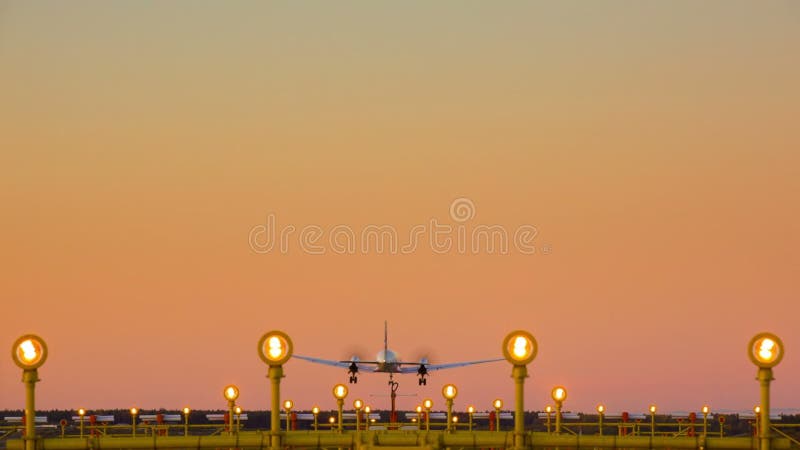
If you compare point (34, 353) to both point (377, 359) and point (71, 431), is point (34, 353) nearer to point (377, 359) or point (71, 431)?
point (71, 431)

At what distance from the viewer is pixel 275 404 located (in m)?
21.1

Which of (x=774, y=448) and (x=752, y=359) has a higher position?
(x=752, y=359)

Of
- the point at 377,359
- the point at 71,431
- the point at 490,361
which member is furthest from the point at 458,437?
the point at 490,361

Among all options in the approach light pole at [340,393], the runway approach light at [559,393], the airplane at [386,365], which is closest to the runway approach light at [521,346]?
the runway approach light at [559,393]

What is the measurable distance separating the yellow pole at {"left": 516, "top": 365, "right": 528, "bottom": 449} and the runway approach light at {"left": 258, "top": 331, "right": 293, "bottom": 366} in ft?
12.8

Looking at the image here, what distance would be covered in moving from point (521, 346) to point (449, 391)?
68.4ft

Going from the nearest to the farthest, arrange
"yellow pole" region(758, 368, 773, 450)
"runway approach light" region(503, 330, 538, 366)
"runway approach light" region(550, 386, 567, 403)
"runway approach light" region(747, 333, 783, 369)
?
"runway approach light" region(503, 330, 538, 366), "runway approach light" region(747, 333, 783, 369), "yellow pole" region(758, 368, 773, 450), "runway approach light" region(550, 386, 567, 403)

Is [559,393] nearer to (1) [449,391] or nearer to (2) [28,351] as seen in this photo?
(1) [449,391]

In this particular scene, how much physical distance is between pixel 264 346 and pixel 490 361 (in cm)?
13231

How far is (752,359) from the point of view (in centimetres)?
2100

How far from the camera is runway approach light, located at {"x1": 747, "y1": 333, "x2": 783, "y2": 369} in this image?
20.8 metres

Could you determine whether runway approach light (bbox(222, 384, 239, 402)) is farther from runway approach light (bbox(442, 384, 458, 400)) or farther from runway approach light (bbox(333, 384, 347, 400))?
runway approach light (bbox(442, 384, 458, 400))

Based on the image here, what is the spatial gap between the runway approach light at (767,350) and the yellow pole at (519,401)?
13.7 ft

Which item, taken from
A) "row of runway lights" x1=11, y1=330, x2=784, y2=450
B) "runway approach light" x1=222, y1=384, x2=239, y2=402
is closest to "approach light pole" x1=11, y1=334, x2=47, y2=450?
"row of runway lights" x1=11, y1=330, x2=784, y2=450
